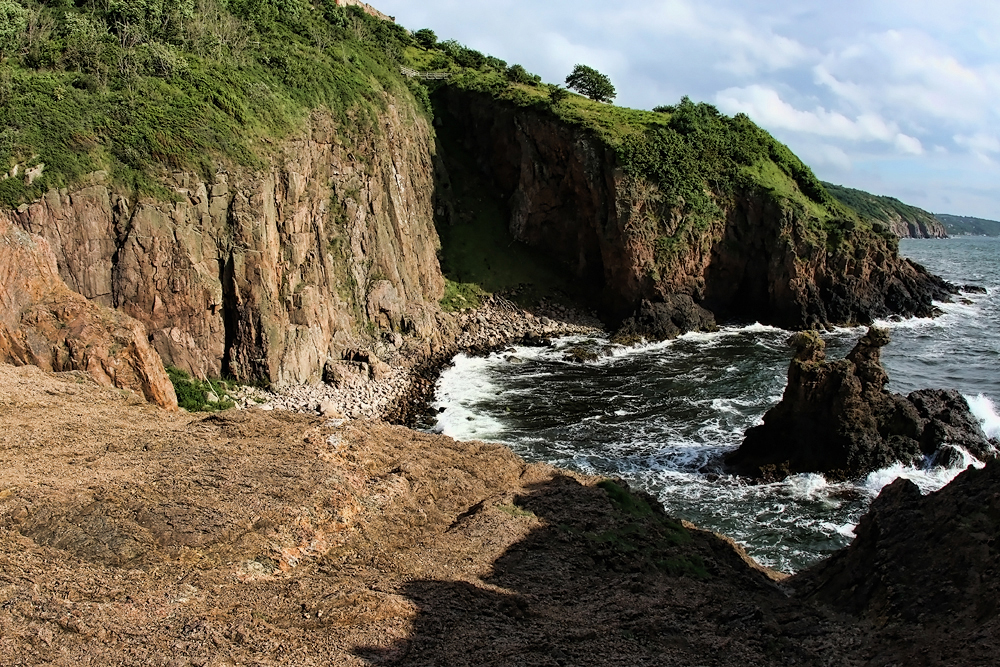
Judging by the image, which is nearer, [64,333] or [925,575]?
[925,575]

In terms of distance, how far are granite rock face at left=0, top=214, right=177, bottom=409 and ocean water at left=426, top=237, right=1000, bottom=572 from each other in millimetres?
12533

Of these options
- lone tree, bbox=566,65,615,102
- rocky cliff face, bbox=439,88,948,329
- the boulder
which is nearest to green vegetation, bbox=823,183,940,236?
lone tree, bbox=566,65,615,102

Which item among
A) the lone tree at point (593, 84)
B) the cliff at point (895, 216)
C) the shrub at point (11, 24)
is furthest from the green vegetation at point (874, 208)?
the shrub at point (11, 24)

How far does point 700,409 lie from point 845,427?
7657 mm

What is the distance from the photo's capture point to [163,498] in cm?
1148

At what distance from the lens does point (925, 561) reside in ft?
35.7

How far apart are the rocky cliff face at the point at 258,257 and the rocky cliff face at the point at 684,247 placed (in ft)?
45.7

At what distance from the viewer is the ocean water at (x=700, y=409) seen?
2244 centimetres

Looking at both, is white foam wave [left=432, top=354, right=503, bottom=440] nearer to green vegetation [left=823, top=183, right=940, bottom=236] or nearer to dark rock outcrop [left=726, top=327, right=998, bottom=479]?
dark rock outcrop [left=726, top=327, right=998, bottom=479]

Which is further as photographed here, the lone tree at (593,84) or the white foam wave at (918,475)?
the lone tree at (593,84)

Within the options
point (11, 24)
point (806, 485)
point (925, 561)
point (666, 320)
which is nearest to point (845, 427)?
point (806, 485)

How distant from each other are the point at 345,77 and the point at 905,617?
3931 centimetres

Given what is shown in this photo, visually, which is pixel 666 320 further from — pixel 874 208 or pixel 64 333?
pixel 874 208

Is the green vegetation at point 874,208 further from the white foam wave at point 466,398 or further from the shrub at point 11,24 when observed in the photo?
the shrub at point 11,24
